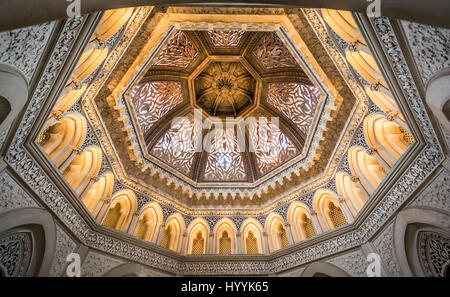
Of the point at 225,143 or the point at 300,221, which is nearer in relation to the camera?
the point at 300,221

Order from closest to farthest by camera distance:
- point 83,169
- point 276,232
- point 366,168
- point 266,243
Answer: point 83,169 → point 366,168 → point 266,243 → point 276,232

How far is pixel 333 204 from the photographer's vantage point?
21.3 feet

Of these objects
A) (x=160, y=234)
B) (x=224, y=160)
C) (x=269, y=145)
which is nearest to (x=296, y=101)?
(x=269, y=145)

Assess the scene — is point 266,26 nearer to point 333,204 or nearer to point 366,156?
point 366,156

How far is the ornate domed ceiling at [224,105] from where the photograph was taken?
22.4 ft

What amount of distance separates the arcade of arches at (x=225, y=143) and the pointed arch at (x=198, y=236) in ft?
0.16

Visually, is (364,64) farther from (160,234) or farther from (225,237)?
(160,234)

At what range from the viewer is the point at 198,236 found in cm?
741

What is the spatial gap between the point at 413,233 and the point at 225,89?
21.1ft

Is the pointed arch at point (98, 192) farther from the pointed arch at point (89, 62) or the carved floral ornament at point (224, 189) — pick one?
the pointed arch at point (89, 62)

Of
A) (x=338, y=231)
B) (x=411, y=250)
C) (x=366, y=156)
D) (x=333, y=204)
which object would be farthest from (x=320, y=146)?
(x=411, y=250)

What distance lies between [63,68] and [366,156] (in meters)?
6.30

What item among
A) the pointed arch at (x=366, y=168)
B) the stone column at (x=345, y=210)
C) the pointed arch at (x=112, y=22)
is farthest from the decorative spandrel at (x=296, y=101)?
the pointed arch at (x=112, y=22)

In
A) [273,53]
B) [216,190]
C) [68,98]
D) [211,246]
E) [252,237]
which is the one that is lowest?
[211,246]
